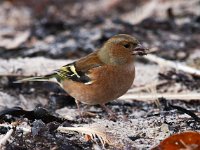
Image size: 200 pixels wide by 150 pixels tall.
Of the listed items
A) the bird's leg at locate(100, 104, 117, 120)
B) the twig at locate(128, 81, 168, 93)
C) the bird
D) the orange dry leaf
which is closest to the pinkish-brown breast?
the bird

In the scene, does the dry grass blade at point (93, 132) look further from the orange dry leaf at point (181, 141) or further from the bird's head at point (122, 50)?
the bird's head at point (122, 50)

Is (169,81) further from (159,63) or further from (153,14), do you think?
(153,14)

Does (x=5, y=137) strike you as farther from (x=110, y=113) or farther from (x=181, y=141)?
(x=110, y=113)

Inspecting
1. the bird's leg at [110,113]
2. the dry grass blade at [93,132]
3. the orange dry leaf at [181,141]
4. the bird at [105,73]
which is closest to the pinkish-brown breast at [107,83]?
the bird at [105,73]

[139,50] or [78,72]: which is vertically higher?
[139,50]

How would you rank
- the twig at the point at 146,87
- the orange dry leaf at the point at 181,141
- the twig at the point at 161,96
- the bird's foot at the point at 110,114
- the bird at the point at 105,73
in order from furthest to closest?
the twig at the point at 146,87 → the twig at the point at 161,96 → the bird at the point at 105,73 → the bird's foot at the point at 110,114 → the orange dry leaf at the point at 181,141

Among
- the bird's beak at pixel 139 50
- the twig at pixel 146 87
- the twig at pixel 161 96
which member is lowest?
the twig at pixel 161 96

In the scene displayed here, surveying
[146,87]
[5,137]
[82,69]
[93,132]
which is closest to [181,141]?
[93,132]

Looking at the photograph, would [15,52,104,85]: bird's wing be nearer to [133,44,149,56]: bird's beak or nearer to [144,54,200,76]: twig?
[133,44,149,56]: bird's beak
